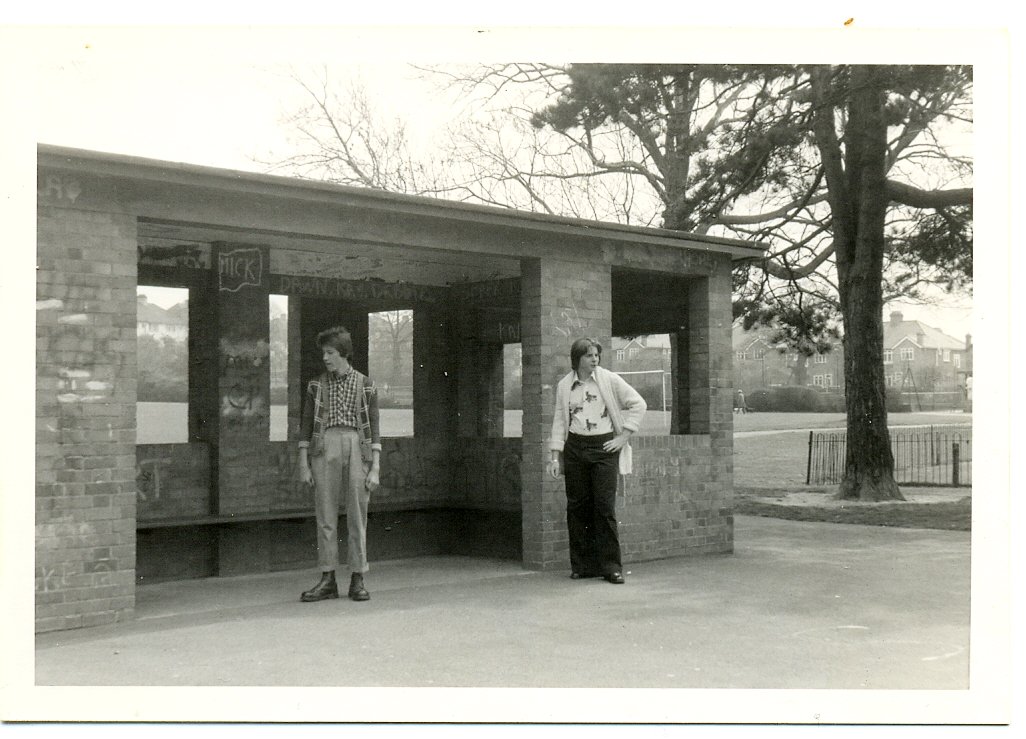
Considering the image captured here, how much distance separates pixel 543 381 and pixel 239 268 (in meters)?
2.84

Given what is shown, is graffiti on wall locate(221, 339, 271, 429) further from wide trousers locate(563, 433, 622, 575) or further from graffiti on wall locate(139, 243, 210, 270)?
wide trousers locate(563, 433, 622, 575)

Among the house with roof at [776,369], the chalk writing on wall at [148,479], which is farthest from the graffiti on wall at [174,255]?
the house with roof at [776,369]

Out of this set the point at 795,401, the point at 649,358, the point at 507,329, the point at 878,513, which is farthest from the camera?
the point at 795,401

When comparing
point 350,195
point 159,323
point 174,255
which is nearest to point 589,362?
point 350,195

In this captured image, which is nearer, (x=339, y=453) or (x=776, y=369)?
(x=339, y=453)

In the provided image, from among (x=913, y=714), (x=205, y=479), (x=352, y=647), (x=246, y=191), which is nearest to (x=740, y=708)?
(x=913, y=714)

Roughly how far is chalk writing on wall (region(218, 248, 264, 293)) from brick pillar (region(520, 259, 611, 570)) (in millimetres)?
2336

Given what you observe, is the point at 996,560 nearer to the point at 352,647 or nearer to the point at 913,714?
the point at 913,714

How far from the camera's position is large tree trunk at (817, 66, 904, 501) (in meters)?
19.2

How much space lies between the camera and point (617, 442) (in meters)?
9.31

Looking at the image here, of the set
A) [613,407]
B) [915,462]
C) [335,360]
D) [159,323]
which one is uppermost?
[159,323]

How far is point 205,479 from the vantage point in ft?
32.6

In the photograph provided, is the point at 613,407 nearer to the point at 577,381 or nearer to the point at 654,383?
the point at 577,381

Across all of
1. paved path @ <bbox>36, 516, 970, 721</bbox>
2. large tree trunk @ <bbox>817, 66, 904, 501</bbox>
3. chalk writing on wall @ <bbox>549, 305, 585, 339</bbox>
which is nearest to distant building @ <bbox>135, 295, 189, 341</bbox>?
paved path @ <bbox>36, 516, 970, 721</bbox>
